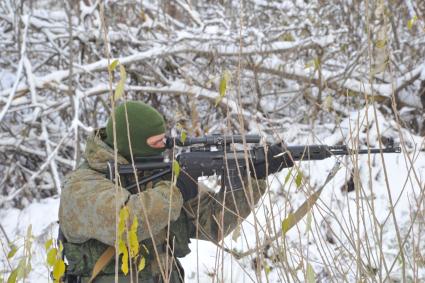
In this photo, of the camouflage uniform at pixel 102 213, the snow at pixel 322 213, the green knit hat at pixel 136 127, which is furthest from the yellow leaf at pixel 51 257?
the snow at pixel 322 213

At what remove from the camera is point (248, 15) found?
596 cm

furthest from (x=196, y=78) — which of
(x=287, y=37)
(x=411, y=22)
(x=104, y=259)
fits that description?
(x=104, y=259)

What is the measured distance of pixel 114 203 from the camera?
1.97 metres

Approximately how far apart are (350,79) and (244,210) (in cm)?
335

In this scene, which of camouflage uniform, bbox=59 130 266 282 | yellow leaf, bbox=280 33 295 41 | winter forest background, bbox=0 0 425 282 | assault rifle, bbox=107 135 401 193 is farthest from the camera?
yellow leaf, bbox=280 33 295 41

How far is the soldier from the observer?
6.52 ft

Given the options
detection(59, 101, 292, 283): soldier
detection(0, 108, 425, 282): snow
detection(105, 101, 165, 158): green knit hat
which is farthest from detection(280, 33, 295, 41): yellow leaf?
detection(105, 101, 165, 158): green knit hat

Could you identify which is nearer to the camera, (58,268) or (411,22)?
(58,268)

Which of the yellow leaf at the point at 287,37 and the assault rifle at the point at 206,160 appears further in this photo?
the yellow leaf at the point at 287,37

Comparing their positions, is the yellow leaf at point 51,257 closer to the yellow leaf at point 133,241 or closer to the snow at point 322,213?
the yellow leaf at point 133,241

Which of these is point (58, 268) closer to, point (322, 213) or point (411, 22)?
point (411, 22)

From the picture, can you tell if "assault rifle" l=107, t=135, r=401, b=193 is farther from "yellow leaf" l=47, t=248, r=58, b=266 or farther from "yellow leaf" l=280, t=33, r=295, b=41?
"yellow leaf" l=280, t=33, r=295, b=41

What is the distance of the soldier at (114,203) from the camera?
1.99 m

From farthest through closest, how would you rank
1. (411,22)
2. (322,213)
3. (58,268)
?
(322,213) → (411,22) → (58,268)
